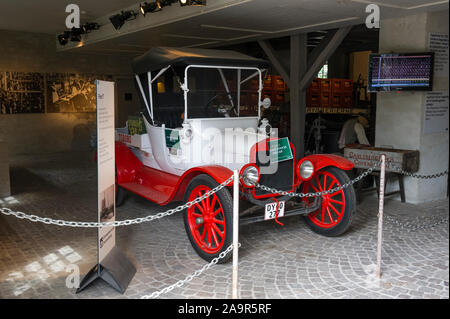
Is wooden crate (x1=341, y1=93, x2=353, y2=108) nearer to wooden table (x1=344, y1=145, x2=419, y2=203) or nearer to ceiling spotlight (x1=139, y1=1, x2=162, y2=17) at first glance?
wooden table (x1=344, y1=145, x2=419, y2=203)

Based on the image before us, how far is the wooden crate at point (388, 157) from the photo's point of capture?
569 centimetres

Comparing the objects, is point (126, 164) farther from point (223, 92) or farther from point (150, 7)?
point (150, 7)

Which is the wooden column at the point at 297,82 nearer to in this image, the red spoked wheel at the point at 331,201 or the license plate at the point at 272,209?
the red spoked wheel at the point at 331,201

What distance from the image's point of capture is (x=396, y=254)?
162 inches

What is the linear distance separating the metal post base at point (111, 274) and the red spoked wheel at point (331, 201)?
2071 mm

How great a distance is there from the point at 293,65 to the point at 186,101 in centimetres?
334

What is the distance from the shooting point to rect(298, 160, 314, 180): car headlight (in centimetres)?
440

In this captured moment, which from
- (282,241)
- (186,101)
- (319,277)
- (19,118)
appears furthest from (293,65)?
(19,118)

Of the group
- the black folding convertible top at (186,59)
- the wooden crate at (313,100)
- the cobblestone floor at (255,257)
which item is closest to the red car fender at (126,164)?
the cobblestone floor at (255,257)

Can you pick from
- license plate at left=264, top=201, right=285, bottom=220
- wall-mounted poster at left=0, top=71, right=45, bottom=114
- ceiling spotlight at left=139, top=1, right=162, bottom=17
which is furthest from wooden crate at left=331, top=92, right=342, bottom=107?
license plate at left=264, top=201, right=285, bottom=220

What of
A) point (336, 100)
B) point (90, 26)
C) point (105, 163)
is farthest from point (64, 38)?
point (105, 163)

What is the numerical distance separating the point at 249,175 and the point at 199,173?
2.12ft

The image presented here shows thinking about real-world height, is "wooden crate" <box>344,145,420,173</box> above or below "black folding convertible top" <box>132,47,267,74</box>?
below

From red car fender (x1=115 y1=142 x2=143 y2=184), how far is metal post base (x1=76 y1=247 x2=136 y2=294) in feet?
6.93
